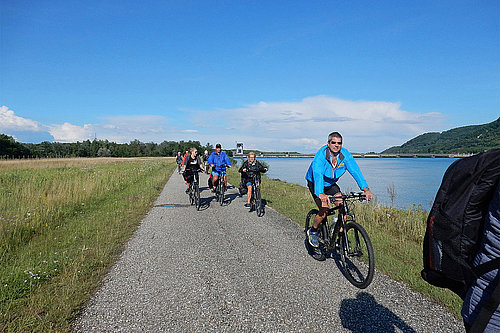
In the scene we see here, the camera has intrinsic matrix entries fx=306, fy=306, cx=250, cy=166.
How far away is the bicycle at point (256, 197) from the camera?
9170 millimetres

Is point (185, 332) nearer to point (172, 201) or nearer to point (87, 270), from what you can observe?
point (87, 270)

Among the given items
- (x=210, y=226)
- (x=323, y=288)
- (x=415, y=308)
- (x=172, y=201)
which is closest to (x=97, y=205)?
(x=172, y=201)

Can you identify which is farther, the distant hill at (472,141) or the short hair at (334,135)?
the distant hill at (472,141)

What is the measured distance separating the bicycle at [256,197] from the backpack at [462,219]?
741cm

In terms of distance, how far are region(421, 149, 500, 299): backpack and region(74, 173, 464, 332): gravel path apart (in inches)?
69.5

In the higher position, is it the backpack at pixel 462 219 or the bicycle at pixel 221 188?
the backpack at pixel 462 219

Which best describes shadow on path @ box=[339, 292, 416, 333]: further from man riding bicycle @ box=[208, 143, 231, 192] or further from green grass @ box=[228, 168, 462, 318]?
man riding bicycle @ box=[208, 143, 231, 192]

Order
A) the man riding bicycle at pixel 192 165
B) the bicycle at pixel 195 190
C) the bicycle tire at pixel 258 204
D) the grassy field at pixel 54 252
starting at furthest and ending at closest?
1. the man riding bicycle at pixel 192 165
2. the bicycle at pixel 195 190
3. the bicycle tire at pixel 258 204
4. the grassy field at pixel 54 252

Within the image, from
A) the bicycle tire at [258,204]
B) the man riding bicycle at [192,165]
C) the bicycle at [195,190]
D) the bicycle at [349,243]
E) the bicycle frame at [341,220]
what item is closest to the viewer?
the bicycle at [349,243]

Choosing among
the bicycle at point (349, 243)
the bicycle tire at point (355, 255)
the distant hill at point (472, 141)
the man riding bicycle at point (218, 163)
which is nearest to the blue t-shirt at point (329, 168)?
the bicycle at point (349, 243)

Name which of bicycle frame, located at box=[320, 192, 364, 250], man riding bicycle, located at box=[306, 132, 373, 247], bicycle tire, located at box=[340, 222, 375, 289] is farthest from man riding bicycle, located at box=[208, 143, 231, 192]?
bicycle tire, located at box=[340, 222, 375, 289]

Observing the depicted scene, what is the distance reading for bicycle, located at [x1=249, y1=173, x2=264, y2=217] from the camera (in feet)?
30.1

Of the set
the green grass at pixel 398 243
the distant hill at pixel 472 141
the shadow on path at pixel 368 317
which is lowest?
the green grass at pixel 398 243

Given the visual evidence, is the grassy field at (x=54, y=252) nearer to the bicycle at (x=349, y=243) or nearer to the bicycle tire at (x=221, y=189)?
the bicycle tire at (x=221, y=189)
